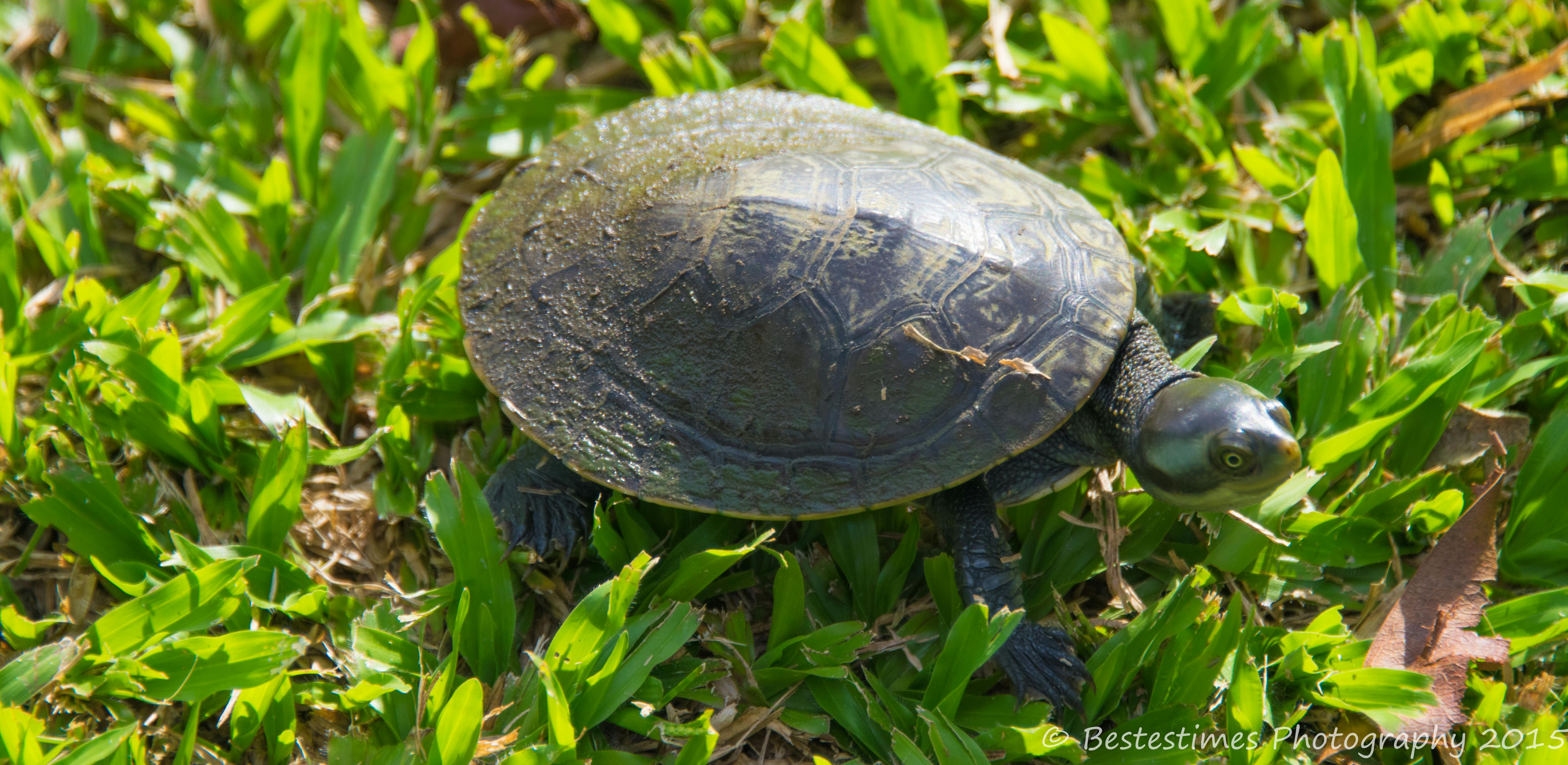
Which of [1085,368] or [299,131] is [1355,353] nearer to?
[1085,368]

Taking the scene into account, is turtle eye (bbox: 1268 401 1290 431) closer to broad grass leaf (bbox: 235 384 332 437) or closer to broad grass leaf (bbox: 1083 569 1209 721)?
broad grass leaf (bbox: 1083 569 1209 721)

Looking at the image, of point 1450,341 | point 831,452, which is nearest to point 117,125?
point 831,452

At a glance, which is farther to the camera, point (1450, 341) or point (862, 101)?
point (862, 101)

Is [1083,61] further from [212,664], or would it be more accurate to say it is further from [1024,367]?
[212,664]

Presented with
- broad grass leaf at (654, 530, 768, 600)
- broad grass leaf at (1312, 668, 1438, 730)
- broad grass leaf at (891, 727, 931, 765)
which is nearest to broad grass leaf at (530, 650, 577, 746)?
broad grass leaf at (654, 530, 768, 600)

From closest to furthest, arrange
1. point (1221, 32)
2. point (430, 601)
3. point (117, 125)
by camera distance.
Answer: point (430, 601), point (1221, 32), point (117, 125)

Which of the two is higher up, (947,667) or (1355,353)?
(1355,353)
